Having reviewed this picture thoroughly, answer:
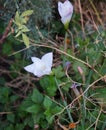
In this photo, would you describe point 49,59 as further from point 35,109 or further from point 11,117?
point 11,117

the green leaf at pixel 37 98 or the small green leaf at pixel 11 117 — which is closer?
the green leaf at pixel 37 98

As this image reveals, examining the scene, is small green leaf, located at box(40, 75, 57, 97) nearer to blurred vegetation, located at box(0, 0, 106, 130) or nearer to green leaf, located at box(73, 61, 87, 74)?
blurred vegetation, located at box(0, 0, 106, 130)

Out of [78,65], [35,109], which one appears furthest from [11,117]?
[78,65]

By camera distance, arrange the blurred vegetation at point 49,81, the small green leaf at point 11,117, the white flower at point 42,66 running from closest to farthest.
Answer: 1. the white flower at point 42,66
2. the blurred vegetation at point 49,81
3. the small green leaf at point 11,117

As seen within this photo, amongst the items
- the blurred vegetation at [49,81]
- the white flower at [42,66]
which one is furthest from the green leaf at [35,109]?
the white flower at [42,66]

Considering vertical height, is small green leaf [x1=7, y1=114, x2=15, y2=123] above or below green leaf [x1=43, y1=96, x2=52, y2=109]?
below

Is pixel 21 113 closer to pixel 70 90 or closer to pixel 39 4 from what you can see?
pixel 70 90

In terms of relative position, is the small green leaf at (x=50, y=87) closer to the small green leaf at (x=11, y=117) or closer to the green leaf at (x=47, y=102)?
the green leaf at (x=47, y=102)

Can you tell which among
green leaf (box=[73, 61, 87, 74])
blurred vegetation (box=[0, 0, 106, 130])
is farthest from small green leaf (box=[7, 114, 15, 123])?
green leaf (box=[73, 61, 87, 74])
